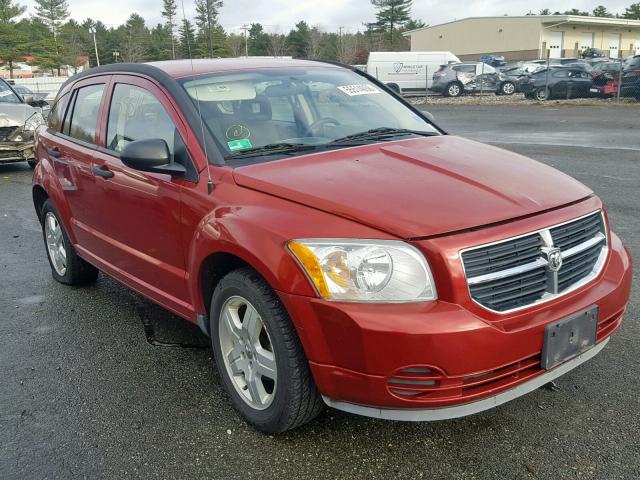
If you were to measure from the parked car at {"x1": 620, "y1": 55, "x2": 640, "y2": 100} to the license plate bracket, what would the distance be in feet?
72.8

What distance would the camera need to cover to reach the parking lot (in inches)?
106

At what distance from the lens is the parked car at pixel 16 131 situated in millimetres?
11227

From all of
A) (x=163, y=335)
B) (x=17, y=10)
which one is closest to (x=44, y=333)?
(x=163, y=335)

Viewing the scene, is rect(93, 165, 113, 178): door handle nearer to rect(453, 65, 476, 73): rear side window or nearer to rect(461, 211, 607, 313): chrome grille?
rect(461, 211, 607, 313): chrome grille

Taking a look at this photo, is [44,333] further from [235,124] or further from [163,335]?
[235,124]

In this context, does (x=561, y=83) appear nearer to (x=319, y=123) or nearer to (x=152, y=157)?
(x=319, y=123)

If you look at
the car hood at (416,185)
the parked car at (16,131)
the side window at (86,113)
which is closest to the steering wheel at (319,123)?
the car hood at (416,185)

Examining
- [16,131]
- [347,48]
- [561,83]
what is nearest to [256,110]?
[16,131]

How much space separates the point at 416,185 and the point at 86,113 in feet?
9.25

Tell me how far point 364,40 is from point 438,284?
274 feet

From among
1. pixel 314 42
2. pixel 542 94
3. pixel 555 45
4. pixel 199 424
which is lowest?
pixel 199 424

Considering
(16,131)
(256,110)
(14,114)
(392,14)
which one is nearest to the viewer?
(256,110)

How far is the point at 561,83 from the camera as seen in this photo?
24750 mm

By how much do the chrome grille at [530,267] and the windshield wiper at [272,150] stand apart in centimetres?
128
